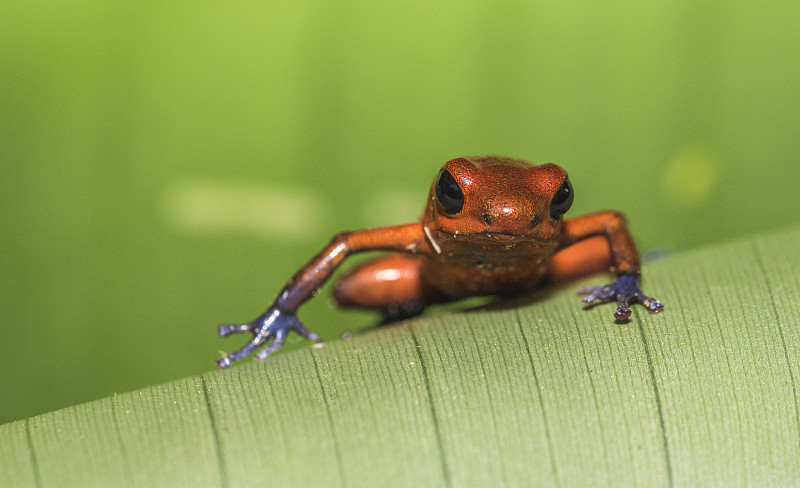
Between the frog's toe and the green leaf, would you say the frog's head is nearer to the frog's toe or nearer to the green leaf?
the green leaf

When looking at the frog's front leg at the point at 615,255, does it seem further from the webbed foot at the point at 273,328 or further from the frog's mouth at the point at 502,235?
the webbed foot at the point at 273,328

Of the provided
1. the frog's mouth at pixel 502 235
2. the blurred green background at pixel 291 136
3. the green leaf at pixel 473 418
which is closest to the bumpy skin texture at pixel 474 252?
the frog's mouth at pixel 502 235

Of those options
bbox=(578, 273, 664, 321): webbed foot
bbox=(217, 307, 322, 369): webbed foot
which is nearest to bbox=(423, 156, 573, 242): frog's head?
bbox=(578, 273, 664, 321): webbed foot

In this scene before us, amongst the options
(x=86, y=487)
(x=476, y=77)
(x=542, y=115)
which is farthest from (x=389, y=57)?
(x=86, y=487)

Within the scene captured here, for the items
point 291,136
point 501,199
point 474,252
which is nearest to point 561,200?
point 501,199

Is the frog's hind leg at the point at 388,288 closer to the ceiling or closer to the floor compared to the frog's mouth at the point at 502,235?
closer to the ceiling
